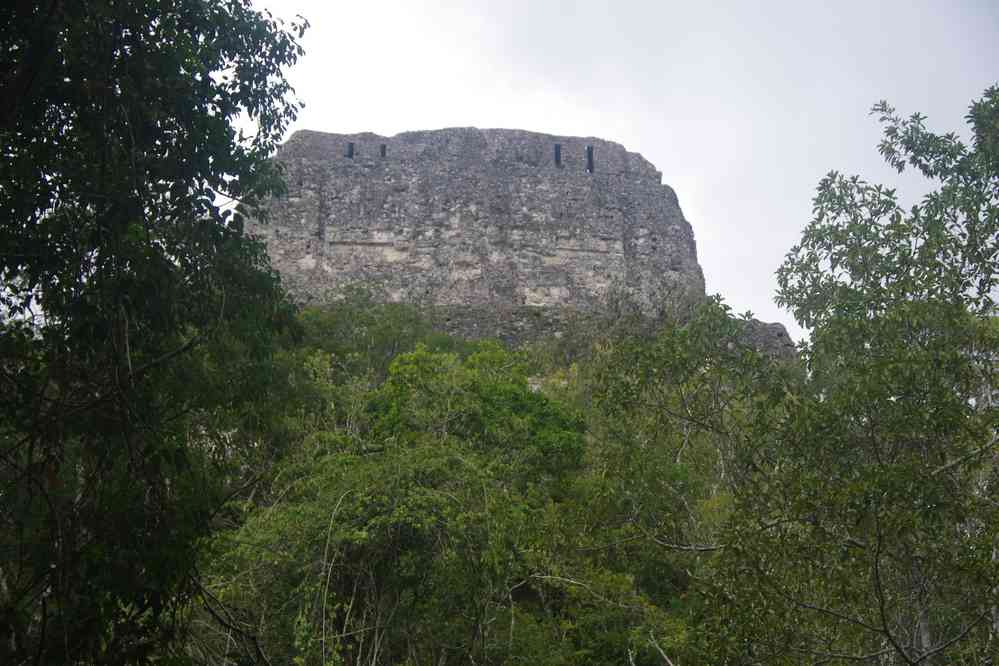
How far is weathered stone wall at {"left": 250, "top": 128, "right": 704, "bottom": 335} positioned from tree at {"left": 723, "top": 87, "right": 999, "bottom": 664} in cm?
1266

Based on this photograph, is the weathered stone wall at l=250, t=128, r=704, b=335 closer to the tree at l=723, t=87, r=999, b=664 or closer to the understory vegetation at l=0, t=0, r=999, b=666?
the understory vegetation at l=0, t=0, r=999, b=666

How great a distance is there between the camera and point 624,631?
324 inches

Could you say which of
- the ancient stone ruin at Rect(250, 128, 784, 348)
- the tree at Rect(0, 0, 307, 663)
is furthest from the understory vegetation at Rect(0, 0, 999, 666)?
the ancient stone ruin at Rect(250, 128, 784, 348)

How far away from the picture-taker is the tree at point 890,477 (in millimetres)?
5359

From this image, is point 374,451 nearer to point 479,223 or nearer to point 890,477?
point 890,477

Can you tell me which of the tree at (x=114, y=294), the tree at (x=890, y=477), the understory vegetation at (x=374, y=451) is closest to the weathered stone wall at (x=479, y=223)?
the understory vegetation at (x=374, y=451)

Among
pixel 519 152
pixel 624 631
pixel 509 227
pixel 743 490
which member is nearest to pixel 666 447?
pixel 624 631

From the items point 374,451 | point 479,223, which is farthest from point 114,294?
point 479,223

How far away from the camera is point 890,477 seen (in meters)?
5.29

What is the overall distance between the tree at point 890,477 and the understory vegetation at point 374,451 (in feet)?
0.07

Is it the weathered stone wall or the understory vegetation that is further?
the weathered stone wall

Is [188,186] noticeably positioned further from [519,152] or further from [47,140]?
[519,152]

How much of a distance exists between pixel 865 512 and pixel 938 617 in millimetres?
1511

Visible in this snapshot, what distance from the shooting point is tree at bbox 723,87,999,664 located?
5359 mm
